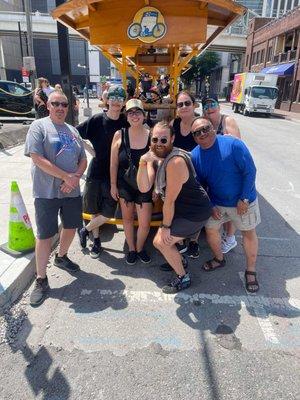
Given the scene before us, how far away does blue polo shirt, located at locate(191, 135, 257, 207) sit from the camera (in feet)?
10.5

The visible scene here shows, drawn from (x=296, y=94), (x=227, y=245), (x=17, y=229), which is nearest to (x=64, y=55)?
(x=17, y=229)

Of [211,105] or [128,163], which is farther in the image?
[211,105]

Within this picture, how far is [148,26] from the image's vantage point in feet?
13.7

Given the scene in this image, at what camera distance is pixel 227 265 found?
3904 millimetres

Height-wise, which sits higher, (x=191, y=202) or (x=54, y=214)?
(x=191, y=202)

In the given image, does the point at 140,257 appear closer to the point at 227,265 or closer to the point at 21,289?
the point at 227,265

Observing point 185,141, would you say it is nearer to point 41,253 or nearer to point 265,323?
point 41,253

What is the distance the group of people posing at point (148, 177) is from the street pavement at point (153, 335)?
19 centimetres

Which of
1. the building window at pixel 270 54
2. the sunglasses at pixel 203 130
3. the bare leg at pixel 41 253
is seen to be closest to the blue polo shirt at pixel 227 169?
the sunglasses at pixel 203 130

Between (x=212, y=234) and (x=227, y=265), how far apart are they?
0.55 metres

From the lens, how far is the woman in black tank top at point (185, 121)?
388cm

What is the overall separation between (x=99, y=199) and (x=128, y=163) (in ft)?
2.29

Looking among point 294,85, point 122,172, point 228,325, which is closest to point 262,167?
point 122,172

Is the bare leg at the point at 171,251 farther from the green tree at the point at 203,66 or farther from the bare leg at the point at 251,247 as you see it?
the green tree at the point at 203,66
